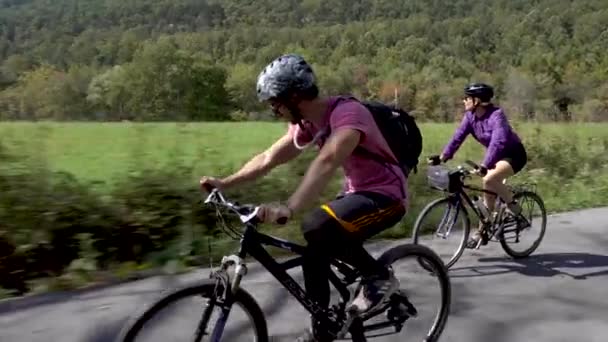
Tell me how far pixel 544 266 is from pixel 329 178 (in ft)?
13.4

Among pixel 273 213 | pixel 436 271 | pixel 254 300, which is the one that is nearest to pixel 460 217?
pixel 436 271

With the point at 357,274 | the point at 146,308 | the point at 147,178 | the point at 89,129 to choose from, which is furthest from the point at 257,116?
the point at 146,308

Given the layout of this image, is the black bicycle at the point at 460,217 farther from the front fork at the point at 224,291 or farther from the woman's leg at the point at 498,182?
the front fork at the point at 224,291

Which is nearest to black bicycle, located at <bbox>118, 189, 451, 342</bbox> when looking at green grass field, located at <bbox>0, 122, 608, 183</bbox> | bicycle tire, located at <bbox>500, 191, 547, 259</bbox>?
bicycle tire, located at <bbox>500, 191, 547, 259</bbox>

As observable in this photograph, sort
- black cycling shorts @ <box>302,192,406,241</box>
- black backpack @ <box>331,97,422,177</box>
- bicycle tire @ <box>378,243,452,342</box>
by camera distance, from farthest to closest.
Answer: bicycle tire @ <box>378,243,452,342</box> < black backpack @ <box>331,97,422,177</box> < black cycling shorts @ <box>302,192,406,241</box>

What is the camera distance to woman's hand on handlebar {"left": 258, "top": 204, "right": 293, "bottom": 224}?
332cm

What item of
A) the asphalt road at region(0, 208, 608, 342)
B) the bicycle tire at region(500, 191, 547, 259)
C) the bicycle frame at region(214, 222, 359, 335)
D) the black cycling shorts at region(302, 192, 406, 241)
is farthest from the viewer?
the bicycle tire at region(500, 191, 547, 259)

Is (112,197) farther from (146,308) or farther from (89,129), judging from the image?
(146,308)

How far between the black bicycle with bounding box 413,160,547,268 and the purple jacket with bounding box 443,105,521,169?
204mm

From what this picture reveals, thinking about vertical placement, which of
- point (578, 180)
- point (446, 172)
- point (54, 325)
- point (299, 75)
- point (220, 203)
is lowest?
point (578, 180)

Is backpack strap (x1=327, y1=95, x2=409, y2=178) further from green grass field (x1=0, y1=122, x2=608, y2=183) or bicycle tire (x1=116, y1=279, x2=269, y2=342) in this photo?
green grass field (x1=0, y1=122, x2=608, y2=183)

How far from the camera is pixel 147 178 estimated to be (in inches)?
289

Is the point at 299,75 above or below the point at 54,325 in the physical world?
above

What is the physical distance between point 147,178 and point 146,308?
13.9ft
